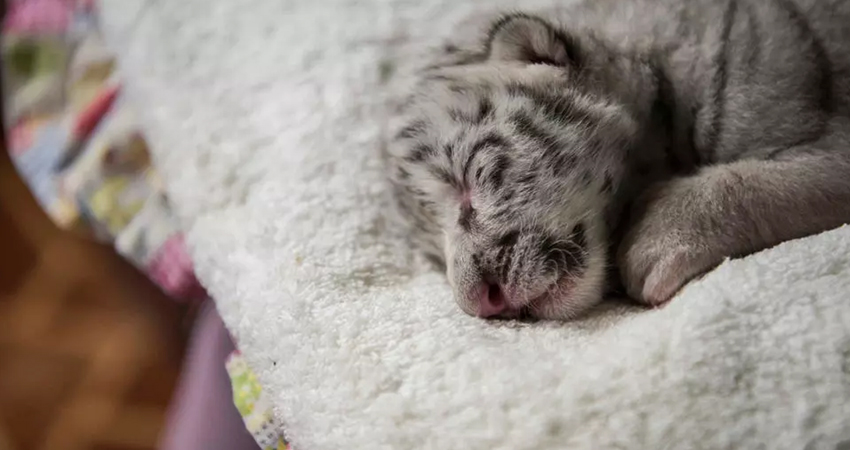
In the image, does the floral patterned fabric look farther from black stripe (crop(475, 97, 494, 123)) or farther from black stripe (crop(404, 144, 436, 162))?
black stripe (crop(475, 97, 494, 123))

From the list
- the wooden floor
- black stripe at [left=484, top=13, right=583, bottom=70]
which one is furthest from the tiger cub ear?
the wooden floor

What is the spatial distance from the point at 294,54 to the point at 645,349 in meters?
0.83

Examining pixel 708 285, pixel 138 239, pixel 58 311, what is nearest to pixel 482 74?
pixel 708 285

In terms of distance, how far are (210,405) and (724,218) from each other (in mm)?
712

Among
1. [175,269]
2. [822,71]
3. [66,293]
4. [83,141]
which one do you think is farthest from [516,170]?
[66,293]

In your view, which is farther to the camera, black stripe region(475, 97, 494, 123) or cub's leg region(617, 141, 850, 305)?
black stripe region(475, 97, 494, 123)

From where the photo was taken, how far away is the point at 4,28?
179 cm

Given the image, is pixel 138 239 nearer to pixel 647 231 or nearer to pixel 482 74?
pixel 482 74

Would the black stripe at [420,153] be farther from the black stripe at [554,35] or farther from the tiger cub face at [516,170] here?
the black stripe at [554,35]

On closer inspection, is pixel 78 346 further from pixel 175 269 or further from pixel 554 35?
pixel 554 35

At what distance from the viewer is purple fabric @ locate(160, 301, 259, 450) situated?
1.11m

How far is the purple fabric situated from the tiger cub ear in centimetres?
56

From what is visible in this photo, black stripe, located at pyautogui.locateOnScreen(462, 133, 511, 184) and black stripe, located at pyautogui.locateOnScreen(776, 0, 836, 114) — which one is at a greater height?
black stripe, located at pyautogui.locateOnScreen(776, 0, 836, 114)

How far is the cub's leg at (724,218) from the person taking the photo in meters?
0.86
